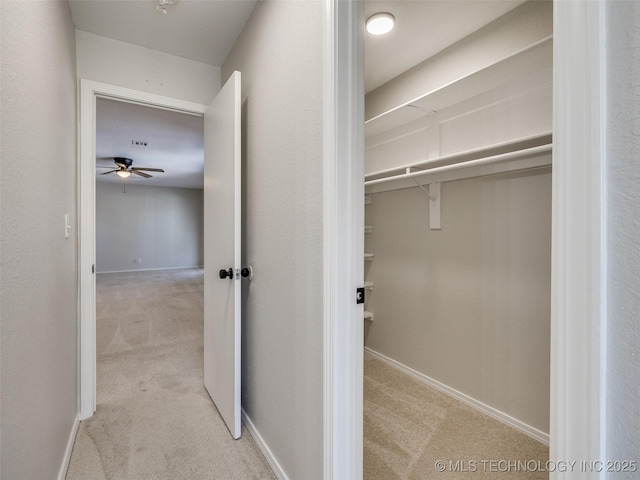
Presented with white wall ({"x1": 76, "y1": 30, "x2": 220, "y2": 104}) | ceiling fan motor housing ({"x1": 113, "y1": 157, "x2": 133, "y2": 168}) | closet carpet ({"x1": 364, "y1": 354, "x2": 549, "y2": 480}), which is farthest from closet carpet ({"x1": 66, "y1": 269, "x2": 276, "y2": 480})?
ceiling fan motor housing ({"x1": 113, "y1": 157, "x2": 133, "y2": 168})

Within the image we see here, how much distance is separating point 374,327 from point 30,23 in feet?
9.38

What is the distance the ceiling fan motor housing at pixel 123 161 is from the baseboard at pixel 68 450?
16.2 ft

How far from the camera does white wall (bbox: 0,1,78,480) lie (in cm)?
92

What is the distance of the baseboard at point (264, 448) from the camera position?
1508 mm

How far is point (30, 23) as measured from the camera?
1123 millimetres

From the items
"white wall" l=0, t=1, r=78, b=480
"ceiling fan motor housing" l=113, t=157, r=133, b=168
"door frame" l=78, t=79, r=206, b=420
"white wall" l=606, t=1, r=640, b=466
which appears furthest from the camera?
"ceiling fan motor housing" l=113, t=157, r=133, b=168

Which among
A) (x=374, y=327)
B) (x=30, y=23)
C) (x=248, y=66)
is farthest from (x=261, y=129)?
(x=374, y=327)

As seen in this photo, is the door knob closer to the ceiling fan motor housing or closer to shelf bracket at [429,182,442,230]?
shelf bracket at [429,182,442,230]

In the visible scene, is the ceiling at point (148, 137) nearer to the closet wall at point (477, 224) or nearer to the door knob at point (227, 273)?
the door knob at point (227, 273)

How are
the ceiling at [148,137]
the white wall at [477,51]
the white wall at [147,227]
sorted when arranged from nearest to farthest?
the white wall at [477,51]
the ceiling at [148,137]
the white wall at [147,227]

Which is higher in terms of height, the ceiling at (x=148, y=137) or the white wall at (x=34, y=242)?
the ceiling at (x=148, y=137)

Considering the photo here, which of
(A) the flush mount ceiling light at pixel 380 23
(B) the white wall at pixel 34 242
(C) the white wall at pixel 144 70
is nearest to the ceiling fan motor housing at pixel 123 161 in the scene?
(C) the white wall at pixel 144 70

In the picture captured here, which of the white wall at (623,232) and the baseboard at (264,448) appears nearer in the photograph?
the white wall at (623,232)

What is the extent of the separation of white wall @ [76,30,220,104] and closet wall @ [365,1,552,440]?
1367 millimetres
